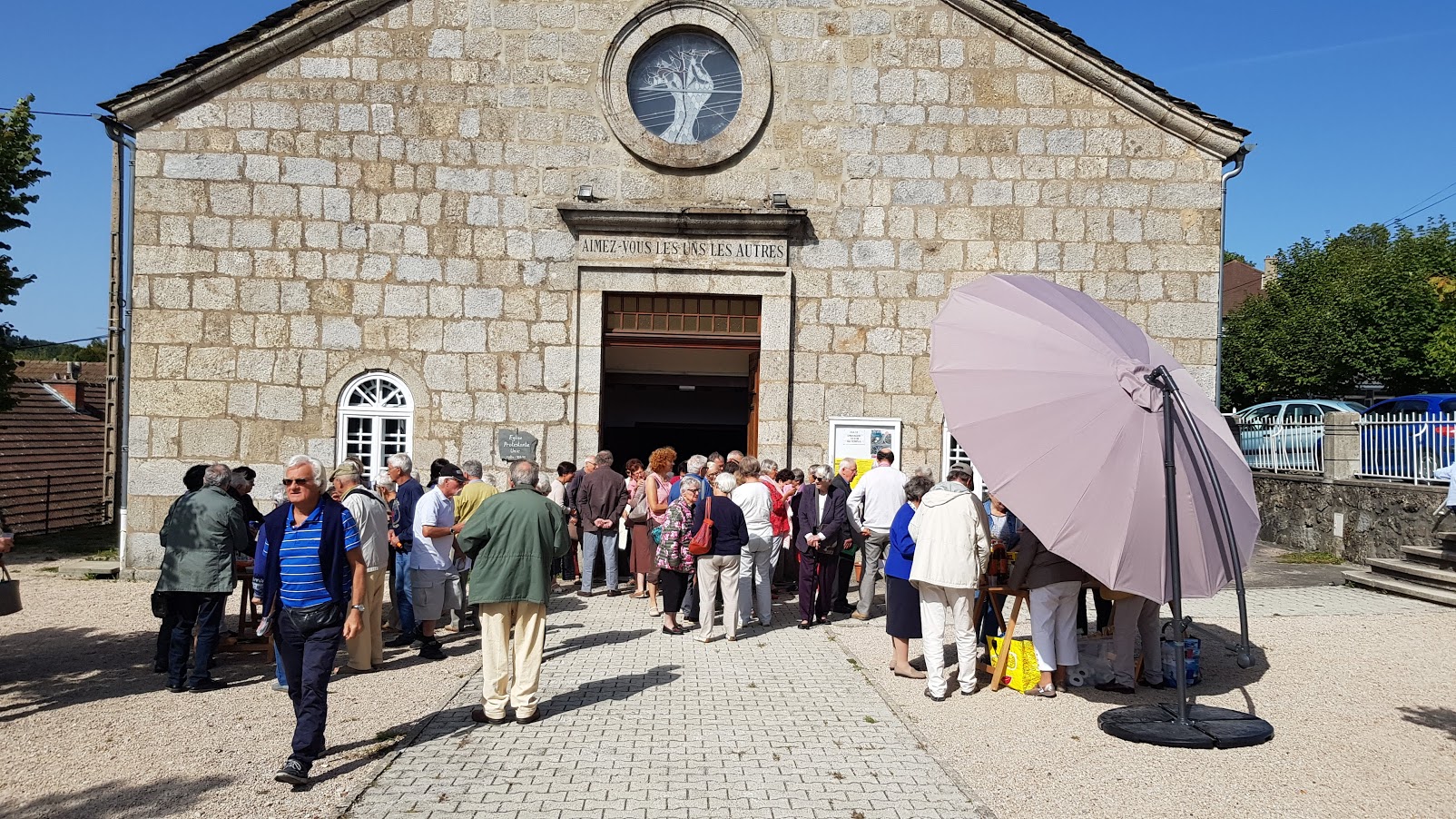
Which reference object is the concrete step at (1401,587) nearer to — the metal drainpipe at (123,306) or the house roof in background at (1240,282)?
the metal drainpipe at (123,306)

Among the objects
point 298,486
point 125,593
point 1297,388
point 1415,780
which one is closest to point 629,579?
point 125,593

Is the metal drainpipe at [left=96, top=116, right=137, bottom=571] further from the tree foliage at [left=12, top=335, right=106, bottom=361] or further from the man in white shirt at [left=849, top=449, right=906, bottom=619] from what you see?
the tree foliage at [left=12, top=335, right=106, bottom=361]

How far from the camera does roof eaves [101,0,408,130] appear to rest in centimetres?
1300

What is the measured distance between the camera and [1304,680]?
8.29 metres

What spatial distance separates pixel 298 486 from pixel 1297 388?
34431 millimetres

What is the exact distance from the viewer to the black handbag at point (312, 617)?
596 cm

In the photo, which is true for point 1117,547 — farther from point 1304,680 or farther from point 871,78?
point 871,78

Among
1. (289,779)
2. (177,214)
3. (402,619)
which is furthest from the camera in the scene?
(177,214)

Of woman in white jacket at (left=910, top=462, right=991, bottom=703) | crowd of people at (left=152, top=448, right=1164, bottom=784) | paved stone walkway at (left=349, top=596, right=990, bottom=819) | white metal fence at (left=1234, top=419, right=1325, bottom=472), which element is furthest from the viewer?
white metal fence at (left=1234, top=419, right=1325, bottom=472)

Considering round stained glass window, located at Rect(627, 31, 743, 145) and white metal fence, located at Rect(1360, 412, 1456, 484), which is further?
round stained glass window, located at Rect(627, 31, 743, 145)

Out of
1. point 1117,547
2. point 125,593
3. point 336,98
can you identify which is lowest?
point 125,593

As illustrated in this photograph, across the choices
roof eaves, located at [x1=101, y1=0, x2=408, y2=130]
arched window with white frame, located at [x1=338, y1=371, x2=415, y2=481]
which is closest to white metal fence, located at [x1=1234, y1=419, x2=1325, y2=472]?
arched window with white frame, located at [x1=338, y1=371, x2=415, y2=481]

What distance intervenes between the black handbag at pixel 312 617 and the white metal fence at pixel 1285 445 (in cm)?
1405

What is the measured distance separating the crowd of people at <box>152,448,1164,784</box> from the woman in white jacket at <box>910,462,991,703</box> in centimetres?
1
